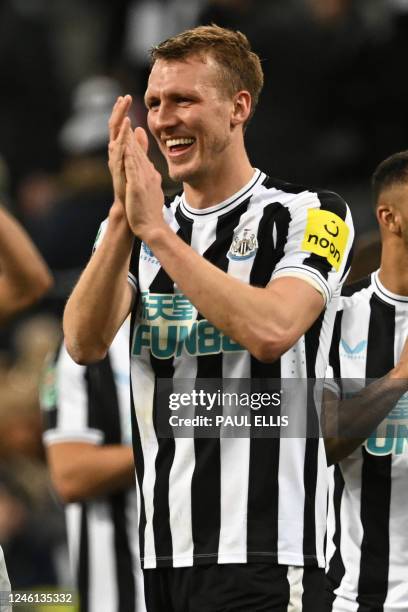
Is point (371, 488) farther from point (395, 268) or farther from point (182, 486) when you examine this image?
point (182, 486)

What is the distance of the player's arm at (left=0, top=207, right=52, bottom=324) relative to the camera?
13.1ft

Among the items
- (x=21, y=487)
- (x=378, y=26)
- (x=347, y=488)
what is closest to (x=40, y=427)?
(x=21, y=487)

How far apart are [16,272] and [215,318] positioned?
937mm

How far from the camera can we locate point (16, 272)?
403 cm

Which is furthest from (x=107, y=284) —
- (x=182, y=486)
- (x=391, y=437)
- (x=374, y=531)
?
(x=374, y=531)

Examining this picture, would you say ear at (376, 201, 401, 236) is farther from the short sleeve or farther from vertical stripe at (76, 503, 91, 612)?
vertical stripe at (76, 503, 91, 612)

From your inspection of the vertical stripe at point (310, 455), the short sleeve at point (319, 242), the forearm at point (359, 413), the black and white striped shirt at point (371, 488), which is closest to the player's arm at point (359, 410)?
Answer: the forearm at point (359, 413)

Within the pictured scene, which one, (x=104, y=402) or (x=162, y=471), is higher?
(x=104, y=402)

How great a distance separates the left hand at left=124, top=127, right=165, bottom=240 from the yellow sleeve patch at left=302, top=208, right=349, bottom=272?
0.42 m

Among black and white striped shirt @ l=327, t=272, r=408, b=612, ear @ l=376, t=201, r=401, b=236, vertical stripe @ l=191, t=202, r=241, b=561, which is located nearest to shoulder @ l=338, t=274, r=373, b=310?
black and white striped shirt @ l=327, t=272, r=408, b=612

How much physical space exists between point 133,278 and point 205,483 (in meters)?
0.58

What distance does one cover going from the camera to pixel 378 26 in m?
8.15

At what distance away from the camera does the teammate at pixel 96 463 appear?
185 inches

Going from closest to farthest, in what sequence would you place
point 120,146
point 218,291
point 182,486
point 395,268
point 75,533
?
point 218,291
point 120,146
point 182,486
point 395,268
point 75,533
